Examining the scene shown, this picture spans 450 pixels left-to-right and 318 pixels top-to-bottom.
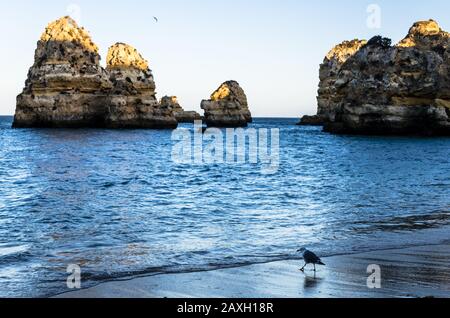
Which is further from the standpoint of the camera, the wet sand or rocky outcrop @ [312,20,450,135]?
rocky outcrop @ [312,20,450,135]

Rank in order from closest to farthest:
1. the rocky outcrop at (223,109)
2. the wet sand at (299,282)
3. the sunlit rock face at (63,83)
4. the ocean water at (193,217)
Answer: the wet sand at (299,282) < the ocean water at (193,217) < the sunlit rock face at (63,83) < the rocky outcrop at (223,109)

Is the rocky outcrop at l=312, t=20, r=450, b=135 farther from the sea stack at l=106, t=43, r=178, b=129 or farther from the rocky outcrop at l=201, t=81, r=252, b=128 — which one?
the rocky outcrop at l=201, t=81, r=252, b=128

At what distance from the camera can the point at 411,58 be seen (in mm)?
72938

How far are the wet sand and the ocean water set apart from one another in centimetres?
67

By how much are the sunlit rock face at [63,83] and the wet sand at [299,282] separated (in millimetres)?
81612

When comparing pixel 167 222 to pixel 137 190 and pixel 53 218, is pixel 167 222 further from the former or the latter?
pixel 137 190

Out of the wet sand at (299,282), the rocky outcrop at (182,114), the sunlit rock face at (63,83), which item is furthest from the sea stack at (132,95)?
the wet sand at (299,282)

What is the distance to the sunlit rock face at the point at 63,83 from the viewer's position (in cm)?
8631

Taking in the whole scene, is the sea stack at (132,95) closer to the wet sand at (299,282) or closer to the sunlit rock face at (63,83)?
the sunlit rock face at (63,83)

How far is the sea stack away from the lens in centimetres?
9056

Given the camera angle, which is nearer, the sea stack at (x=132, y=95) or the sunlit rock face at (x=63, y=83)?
the sunlit rock face at (x=63, y=83)

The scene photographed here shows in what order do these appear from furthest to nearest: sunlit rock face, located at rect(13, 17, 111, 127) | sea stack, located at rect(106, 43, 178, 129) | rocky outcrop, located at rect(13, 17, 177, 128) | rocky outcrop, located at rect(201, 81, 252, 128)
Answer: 1. rocky outcrop, located at rect(201, 81, 252, 128)
2. sea stack, located at rect(106, 43, 178, 129)
3. rocky outcrop, located at rect(13, 17, 177, 128)
4. sunlit rock face, located at rect(13, 17, 111, 127)

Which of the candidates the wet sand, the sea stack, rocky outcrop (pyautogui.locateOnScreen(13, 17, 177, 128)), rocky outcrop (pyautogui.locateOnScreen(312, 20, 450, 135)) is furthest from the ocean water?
the sea stack
